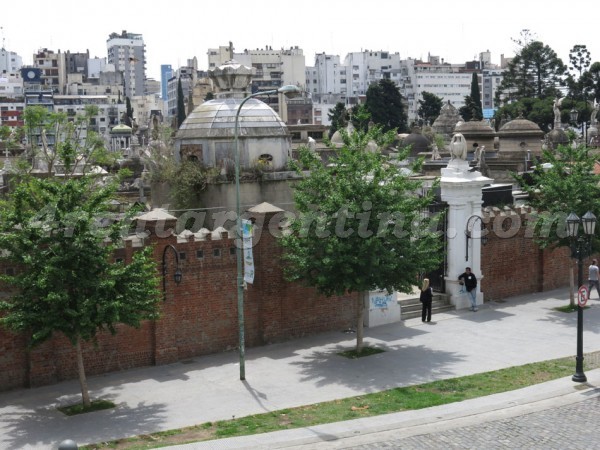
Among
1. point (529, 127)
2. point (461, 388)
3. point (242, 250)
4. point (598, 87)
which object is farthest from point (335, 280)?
point (598, 87)

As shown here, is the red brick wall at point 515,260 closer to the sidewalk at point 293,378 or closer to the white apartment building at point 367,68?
the sidewalk at point 293,378

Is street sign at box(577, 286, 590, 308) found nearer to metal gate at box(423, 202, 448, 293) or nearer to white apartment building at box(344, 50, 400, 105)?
metal gate at box(423, 202, 448, 293)

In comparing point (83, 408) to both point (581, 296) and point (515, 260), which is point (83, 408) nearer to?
point (581, 296)

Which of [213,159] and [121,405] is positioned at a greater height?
[213,159]

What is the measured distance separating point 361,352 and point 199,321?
4.33 m

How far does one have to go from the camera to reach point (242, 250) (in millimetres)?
21656

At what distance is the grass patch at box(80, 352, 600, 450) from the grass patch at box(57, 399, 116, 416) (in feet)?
7.42

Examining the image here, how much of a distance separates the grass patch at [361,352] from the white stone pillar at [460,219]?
6073mm

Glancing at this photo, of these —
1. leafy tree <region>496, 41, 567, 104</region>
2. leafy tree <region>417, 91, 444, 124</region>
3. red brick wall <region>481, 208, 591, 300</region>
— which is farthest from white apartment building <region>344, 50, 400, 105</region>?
red brick wall <region>481, 208, 591, 300</region>

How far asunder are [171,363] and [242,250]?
3418 millimetres

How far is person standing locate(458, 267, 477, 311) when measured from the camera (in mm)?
26656

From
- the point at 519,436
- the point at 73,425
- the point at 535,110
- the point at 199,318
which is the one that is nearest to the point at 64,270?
the point at 73,425

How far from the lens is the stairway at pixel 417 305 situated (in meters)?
25.9

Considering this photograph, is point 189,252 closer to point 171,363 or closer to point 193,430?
point 171,363
